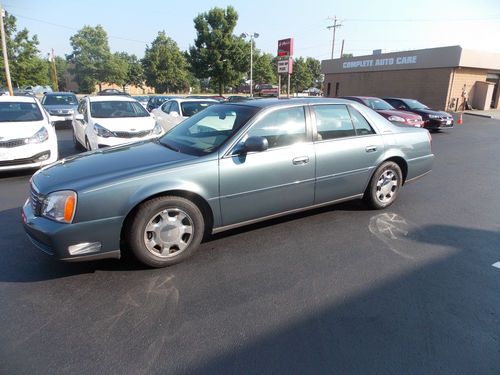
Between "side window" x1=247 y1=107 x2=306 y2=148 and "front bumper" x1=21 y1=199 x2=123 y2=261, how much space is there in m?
1.67

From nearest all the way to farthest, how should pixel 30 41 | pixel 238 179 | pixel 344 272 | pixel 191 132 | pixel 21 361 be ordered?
pixel 21 361
pixel 344 272
pixel 238 179
pixel 191 132
pixel 30 41

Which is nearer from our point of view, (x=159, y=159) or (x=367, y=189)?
(x=159, y=159)

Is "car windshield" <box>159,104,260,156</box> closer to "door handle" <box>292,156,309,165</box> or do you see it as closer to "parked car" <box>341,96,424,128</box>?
"door handle" <box>292,156,309,165</box>

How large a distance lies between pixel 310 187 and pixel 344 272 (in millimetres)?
1134

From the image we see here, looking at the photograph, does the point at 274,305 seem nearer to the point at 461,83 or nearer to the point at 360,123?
the point at 360,123

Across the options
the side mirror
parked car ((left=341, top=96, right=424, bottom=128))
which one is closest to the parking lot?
the side mirror

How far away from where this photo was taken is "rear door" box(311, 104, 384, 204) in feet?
13.3

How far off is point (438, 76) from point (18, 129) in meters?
27.7

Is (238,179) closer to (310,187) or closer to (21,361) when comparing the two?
(310,187)

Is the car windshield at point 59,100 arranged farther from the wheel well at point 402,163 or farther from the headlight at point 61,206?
the wheel well at point 402,163

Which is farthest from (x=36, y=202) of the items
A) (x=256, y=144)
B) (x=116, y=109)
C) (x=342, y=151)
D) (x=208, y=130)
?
(x=116, y=109)

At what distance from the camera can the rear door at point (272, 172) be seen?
347 centimetres

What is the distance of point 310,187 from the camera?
3.98m

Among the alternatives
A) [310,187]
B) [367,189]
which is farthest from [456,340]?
[367,189]
